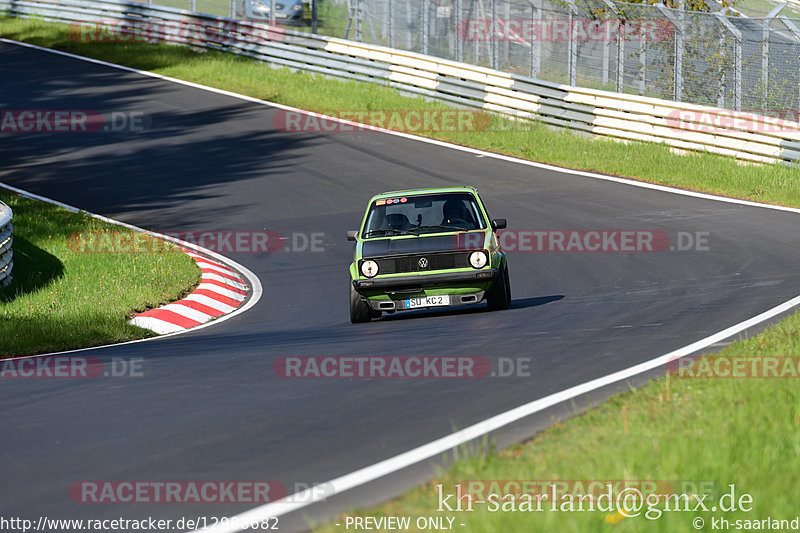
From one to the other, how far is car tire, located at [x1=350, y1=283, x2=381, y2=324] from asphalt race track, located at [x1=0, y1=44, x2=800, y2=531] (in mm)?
166

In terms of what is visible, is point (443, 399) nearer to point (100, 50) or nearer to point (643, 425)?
point (643, 425)

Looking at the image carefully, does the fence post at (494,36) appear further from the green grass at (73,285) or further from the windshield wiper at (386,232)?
the windshield wiper at (386,232)

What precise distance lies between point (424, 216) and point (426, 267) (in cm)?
142

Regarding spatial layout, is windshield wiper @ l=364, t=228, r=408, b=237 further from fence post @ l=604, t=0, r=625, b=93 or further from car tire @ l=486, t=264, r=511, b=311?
fence post @ l=604, t=0, r=625, b=93

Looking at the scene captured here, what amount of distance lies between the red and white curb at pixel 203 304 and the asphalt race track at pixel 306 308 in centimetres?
50

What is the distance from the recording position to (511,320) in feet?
41.4

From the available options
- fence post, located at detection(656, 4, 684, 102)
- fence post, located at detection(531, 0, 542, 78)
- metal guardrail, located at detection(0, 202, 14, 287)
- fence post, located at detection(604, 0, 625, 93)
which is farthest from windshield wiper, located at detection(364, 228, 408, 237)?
fence post, located at detection(531, 0, 542, 78)

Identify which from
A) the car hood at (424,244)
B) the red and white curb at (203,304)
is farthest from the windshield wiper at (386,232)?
the red and white curb at (203,304)

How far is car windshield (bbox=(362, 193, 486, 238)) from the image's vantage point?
1389cm

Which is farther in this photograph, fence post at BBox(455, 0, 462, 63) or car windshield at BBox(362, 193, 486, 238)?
fence post at BBox(455, 0, 462, 63)

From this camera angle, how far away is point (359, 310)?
44.5ft

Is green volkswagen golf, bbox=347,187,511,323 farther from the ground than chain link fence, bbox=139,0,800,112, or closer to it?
closer to it

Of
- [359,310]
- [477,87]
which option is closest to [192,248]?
[359,310]

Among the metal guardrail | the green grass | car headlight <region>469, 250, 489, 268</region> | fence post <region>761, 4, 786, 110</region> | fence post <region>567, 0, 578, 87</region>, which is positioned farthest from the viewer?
fence post <region>567, 0, 578, 87</region>
